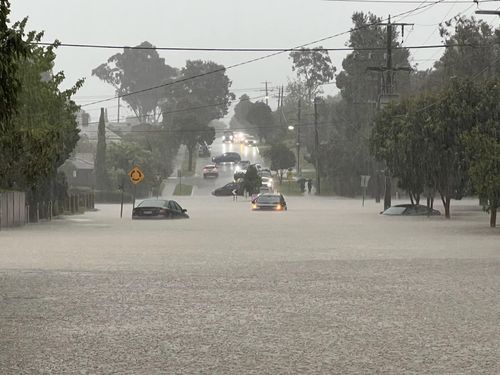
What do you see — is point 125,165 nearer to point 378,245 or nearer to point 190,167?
point 190,167

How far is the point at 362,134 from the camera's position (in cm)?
10725

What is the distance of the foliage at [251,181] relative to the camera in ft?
310

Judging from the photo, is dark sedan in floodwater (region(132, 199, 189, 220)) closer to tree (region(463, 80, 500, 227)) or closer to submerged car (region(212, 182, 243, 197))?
tree (region(463, 80, 500, 227))

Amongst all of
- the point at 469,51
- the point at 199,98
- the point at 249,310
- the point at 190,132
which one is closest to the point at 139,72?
the point at 199,98

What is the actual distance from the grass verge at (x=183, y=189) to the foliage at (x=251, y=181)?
990 centimetres

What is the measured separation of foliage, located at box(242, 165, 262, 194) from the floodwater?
6836 cm

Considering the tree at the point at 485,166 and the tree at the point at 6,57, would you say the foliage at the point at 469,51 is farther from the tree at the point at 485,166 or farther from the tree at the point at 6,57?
the tree at the point at 6,57

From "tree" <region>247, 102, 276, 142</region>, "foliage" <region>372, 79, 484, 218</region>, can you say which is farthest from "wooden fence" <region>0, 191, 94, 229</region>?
"tree" <region>247, 102, 276, 142</region>

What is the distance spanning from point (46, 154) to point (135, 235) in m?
11.0

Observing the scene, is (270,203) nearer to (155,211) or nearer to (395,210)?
(395,210)

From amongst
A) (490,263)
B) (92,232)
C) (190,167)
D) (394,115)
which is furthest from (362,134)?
(490,263)

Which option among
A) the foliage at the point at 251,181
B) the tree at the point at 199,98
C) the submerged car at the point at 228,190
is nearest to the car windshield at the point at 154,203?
the foliage at the point at 251,181

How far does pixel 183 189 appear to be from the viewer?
107562mm

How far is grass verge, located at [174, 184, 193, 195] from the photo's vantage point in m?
104
